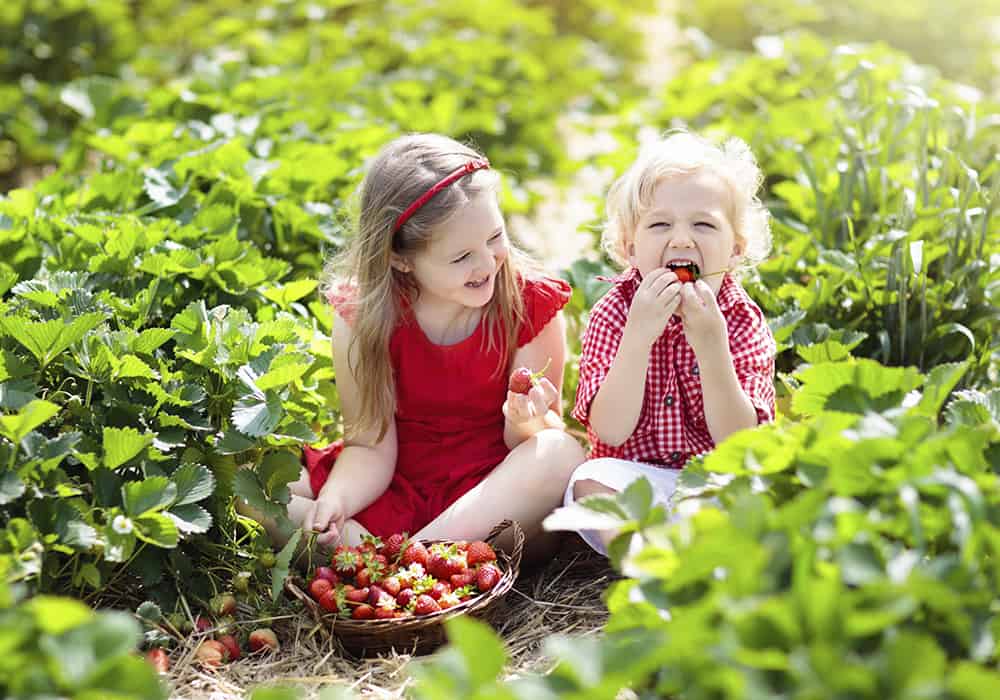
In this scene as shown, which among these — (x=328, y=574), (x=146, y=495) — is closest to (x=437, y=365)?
(x=328, y=574)

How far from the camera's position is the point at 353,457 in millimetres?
2639

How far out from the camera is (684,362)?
2.47 meters

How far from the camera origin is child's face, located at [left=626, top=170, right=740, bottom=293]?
2.32 metres

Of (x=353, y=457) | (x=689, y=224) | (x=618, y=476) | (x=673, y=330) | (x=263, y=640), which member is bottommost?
(x=263, y=640)

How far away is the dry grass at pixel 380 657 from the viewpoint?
6.88 ft

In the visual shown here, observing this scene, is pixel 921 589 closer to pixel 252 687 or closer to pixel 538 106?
→ pixel 252 687

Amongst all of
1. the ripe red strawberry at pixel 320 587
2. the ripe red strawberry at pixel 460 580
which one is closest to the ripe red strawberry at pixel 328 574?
the ripe red strawberry at pixel 320 587

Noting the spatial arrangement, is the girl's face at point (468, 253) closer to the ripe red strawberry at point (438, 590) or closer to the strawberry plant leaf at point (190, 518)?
the ripe red strawberry at point (438, 590)

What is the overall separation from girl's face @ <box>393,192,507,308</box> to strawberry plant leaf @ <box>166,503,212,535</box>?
757 millimetres

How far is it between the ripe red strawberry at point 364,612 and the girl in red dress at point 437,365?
1.01 feet

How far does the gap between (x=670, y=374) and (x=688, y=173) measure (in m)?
0.45

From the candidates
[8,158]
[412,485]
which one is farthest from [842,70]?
[8,158]

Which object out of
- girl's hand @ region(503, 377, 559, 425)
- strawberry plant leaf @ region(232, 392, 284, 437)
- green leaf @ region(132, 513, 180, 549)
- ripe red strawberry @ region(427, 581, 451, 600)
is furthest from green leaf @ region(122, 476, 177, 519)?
girl's hand @ region(503, 377, 559, 425)

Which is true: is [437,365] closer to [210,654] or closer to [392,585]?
[392,585]
